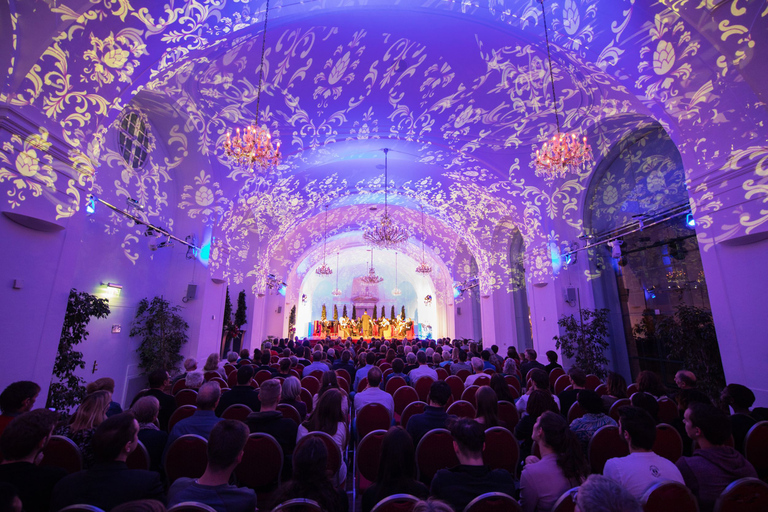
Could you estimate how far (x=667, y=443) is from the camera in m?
2.98

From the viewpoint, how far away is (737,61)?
4.44m

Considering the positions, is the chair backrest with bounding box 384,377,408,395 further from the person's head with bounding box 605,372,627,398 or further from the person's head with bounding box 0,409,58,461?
the person's head with bounding box 0,409,58,461

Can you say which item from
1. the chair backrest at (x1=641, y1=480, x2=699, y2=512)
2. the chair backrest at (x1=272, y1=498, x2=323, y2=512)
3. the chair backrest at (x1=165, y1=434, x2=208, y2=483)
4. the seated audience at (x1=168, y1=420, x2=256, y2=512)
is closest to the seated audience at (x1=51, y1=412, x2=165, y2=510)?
the seated audience at (x1=168, y1=420, x2=256, y2=512)

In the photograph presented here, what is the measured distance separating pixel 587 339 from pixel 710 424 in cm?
670

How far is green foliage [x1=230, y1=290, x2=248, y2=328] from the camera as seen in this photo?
1282 centimetres

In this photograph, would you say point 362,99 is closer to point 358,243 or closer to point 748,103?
point 748,103

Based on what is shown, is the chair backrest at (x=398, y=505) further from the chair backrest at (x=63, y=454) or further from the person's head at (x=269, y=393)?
the chair backrest at (x=63, y=454)

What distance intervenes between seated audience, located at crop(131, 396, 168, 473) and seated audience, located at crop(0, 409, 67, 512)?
836 millimetres

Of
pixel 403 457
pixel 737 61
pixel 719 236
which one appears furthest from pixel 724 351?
pixel 403 457

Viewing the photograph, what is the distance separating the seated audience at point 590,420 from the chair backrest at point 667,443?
0.33m

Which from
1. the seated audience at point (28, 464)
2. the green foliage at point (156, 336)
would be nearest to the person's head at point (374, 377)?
the seated audience at point (28, 464)

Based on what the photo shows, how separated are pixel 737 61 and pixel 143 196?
34.6 feet

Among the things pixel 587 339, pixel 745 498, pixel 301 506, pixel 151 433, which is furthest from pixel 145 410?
pixel 587 339

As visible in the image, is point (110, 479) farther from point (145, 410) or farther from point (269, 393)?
point (269, 393)
